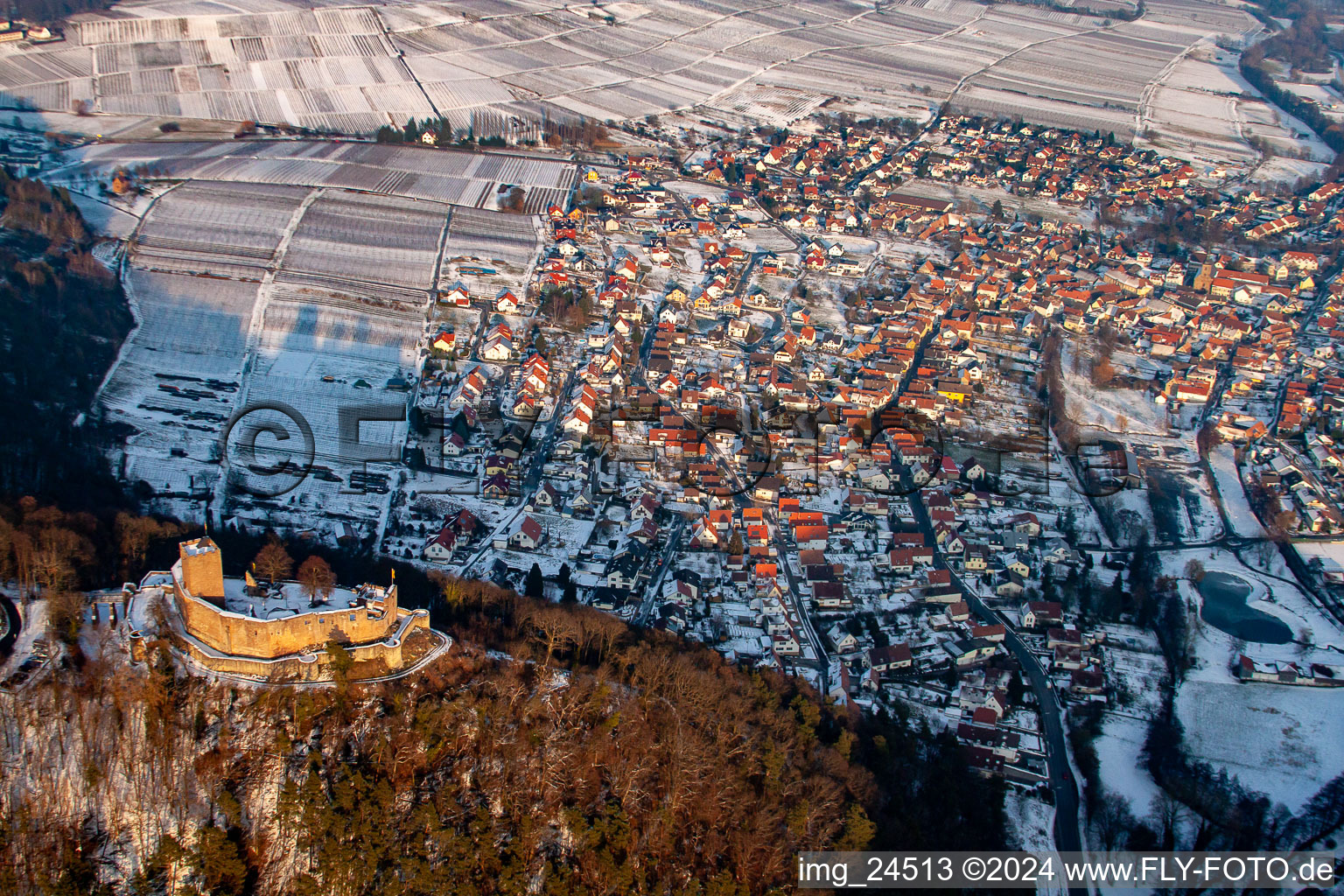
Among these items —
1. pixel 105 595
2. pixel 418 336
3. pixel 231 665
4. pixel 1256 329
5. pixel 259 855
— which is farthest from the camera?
pixel 1256 329

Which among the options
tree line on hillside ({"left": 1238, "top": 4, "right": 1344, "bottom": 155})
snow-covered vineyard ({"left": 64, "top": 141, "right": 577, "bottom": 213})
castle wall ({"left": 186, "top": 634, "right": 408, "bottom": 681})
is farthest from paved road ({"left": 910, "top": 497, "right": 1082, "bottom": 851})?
tree line on hillside ({"left": 1238, "top": 4, "right": 1344, "bottom": 155})

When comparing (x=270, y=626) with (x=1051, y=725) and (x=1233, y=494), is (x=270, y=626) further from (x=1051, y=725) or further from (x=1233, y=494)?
(x=1233, y=494)

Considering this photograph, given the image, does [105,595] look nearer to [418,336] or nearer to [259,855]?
[259,855]

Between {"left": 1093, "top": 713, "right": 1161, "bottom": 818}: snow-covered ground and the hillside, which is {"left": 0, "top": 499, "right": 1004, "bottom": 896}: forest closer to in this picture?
the hillside

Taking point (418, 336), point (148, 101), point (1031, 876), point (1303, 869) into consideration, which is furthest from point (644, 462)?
point (148, 101)

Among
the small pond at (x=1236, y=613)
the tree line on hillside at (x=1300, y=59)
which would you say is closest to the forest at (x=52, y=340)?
the small pond at (x=1236, y=613)

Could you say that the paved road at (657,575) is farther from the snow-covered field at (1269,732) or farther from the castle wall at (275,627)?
the snow-covered field at (1269,732)
